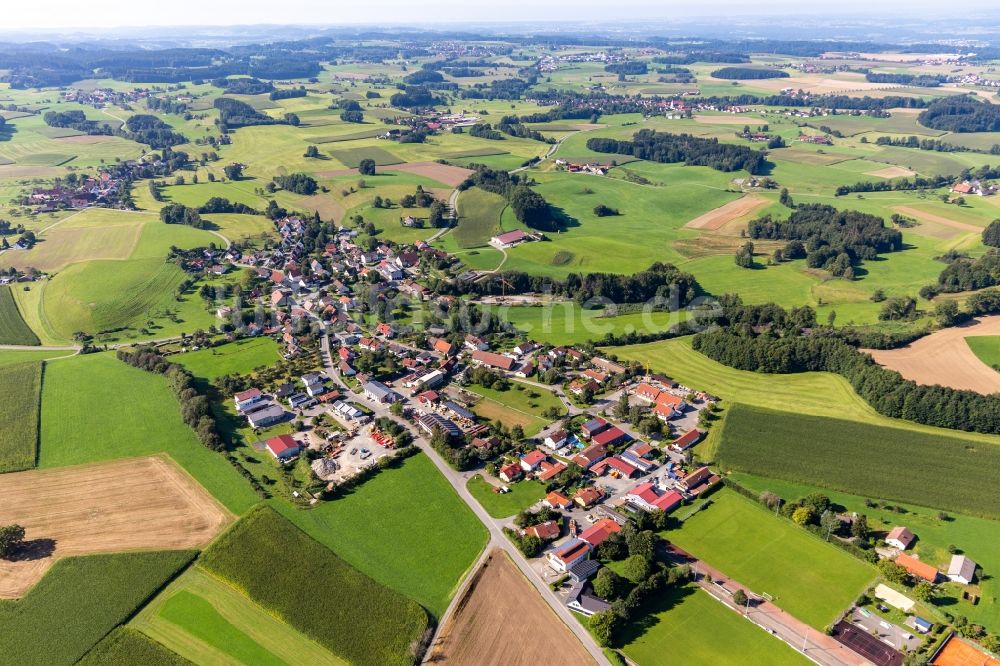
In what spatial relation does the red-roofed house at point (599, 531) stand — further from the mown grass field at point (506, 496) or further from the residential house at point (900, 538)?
the residential house at point (900, 538)

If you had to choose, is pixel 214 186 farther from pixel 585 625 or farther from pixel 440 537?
pixel 585 625

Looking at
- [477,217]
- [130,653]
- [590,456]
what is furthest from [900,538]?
[477,217]

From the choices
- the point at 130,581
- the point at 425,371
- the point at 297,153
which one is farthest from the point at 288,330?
the point at 297,153

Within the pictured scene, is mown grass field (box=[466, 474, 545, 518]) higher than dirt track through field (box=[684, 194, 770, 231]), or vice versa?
dirt track through field (box=[684, 194, 770, 231])

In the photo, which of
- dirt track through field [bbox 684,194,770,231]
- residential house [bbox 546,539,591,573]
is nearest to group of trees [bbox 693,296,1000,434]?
residential house [bbox 546,539,591,573]

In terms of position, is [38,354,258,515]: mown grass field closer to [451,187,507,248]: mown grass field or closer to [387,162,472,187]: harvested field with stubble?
[451,187,507,248]: mown grass field

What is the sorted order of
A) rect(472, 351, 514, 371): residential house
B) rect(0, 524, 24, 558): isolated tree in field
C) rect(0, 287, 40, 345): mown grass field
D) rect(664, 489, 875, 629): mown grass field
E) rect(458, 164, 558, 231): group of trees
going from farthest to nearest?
rect(458, 164, 558, 231): group of trees
rect(0, 287, 40, 345): mown grass field
rect(472, 351, 514, 371): residential house
rect(0, 524, 24, 558): isolated tree in field
rect(664, 489, 875, 629): mown grass field
